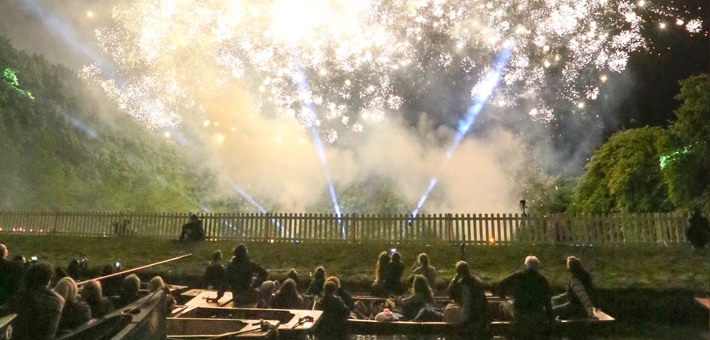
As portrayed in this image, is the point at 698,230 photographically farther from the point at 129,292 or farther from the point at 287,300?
the point at 129,292

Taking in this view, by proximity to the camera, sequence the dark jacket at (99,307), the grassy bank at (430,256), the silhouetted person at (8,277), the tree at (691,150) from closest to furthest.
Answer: the silhouetted person at (8,277)
the dark jacket at (99,307)
the grassy bank at (430,256)
the tree at (691,150)

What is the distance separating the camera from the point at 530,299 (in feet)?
21.2

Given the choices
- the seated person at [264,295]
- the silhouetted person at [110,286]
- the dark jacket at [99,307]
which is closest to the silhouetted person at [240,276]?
the seated person at [264,295]

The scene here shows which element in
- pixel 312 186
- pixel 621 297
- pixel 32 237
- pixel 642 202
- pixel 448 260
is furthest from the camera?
pixel 312 186

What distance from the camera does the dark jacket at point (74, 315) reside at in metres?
6.22

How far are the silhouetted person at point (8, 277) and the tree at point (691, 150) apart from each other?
19.9 m

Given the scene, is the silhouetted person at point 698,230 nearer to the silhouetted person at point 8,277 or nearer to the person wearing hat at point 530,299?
the person wearing hat at point 530,299

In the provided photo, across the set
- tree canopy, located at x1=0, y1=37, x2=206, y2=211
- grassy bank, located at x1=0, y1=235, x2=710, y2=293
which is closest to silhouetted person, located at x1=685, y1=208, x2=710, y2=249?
grassy bank, located at x1=0, y1=235, x2=710, y2=293

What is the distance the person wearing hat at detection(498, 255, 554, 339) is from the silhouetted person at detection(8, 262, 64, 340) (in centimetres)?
549

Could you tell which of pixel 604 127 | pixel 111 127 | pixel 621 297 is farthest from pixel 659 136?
pixel 111 127

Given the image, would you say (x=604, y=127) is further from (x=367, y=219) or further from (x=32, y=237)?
(x=32, y=237)

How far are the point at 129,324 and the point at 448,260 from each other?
33.0ft

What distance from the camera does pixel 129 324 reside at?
550 centimetres

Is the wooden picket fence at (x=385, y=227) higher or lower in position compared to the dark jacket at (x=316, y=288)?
higher
